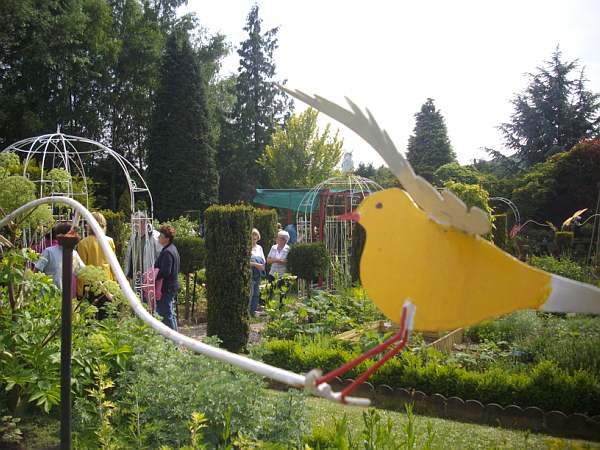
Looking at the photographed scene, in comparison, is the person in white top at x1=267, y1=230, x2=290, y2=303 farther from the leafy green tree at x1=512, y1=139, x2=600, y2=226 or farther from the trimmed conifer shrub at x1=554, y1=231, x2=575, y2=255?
the leafy green tree at x1=512, y1=139, x2=600, y2=226

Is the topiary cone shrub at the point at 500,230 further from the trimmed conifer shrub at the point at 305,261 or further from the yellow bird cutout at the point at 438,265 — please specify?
the yellow bird cutout at the point at 438,265

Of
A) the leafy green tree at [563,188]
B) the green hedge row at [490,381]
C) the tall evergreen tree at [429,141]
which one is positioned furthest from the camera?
the tall evergreen tree at [429,141]

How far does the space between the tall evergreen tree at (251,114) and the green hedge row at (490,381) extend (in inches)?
1061

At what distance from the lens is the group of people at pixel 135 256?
4.66m

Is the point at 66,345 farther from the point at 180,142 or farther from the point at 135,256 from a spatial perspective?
the point at 180,142

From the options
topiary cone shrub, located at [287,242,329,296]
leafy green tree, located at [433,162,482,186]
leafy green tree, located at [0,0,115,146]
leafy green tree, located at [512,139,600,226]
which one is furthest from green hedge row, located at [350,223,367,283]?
leafy green tree, located at [433,162,482,186]

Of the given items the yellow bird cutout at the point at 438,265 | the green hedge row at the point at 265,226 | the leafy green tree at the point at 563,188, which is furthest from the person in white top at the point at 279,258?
the leafy green tree at the point at 563,188

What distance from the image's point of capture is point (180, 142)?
24.3m

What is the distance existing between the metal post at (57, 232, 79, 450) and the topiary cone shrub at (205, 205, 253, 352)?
4.51m

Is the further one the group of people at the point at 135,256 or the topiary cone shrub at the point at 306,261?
the topiary cone shrub at the point at 306,261

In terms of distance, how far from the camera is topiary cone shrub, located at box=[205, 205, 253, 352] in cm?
667

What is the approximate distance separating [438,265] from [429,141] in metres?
35.9

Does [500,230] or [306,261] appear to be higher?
[500,230]

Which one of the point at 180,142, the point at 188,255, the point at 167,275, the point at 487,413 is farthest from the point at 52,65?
the point at 487,413
